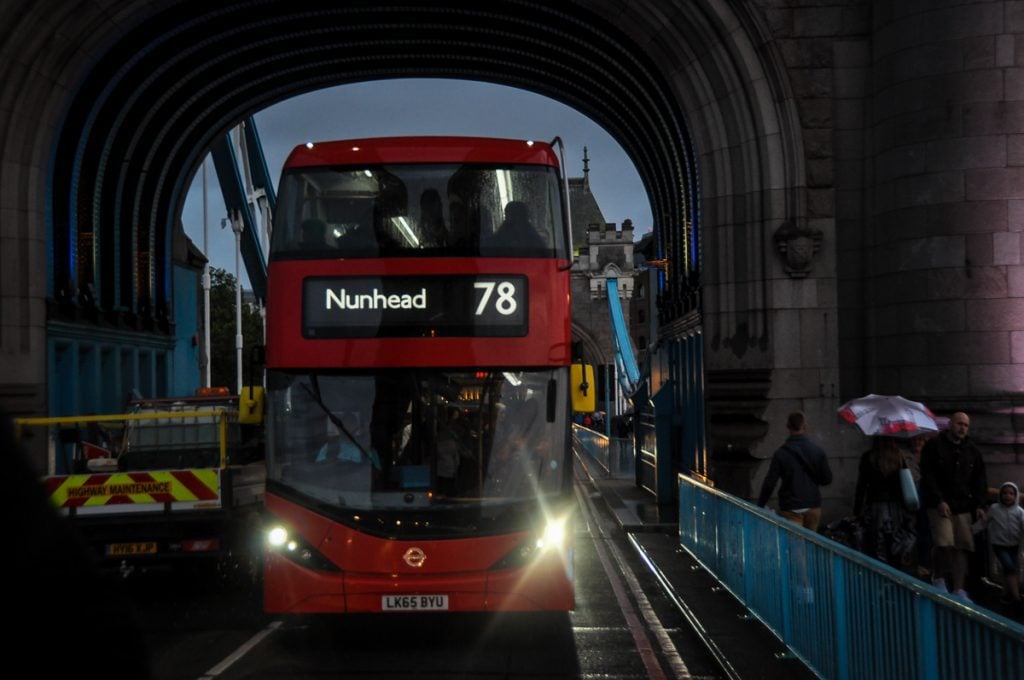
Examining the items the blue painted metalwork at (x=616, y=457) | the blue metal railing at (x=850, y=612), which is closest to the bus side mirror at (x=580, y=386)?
the blue metal railing at (x=850, y=612)

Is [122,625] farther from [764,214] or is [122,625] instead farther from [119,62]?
[119,62]

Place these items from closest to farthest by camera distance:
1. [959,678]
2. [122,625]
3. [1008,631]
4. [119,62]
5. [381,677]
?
[122,625], [1008,631], [959,678], [381,677], [119,62]

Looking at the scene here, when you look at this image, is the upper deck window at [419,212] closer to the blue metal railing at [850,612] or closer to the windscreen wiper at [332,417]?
the windscreen wiper at [332,417]

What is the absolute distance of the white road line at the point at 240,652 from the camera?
8.35 m

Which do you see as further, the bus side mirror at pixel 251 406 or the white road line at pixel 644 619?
the bus side mirror at pixel 251 406

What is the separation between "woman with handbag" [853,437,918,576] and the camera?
9.45 metres

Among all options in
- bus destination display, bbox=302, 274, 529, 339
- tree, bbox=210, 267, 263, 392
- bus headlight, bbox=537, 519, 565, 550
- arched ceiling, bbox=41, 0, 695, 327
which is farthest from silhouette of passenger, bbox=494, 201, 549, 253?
tree, bbox=210, 267, 263, 392

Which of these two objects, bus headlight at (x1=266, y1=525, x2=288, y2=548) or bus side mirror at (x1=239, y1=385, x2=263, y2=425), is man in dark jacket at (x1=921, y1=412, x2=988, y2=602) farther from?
bus side mirror at (x1=239, y1=385, x2=263, y2=425)

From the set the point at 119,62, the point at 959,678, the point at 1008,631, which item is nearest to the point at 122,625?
the point at 1008,631

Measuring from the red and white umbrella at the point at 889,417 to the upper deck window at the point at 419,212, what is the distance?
343 cm

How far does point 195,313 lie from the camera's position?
30781mm

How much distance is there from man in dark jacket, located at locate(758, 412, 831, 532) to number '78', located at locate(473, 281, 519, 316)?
293cm

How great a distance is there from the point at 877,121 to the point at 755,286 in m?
2.82

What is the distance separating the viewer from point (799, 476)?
1076 cm
